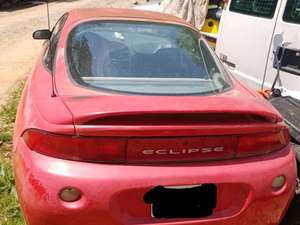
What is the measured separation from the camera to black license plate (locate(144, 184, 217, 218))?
2.49m

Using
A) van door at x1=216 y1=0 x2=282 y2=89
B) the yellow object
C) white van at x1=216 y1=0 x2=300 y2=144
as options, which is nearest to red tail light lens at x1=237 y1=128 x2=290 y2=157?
white van at x1=216 y1=0 x2=300 y2=144

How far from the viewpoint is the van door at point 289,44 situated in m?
3.92

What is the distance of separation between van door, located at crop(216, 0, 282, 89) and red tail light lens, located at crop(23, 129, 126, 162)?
2.37 m

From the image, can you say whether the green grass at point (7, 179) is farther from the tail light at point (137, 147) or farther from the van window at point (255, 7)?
the van window at point (255, 7)

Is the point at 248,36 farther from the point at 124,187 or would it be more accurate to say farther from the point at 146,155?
the point at 124,187

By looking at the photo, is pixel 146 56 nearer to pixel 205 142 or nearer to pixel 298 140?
pixel 205 142

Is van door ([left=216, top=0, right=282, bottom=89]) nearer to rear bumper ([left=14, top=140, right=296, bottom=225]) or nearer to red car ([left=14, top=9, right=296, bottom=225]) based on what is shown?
red car ([left=14, top=9, right=296, bottom=225])

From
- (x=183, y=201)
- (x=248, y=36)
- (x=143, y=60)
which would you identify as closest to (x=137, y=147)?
(x=183, y=201)

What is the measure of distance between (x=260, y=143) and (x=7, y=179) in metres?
2.33

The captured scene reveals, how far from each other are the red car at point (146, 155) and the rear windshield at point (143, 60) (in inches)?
1.0

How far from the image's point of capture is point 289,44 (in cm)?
398

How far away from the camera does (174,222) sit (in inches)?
99.1

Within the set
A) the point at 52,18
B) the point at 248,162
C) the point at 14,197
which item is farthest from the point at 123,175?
the point at 52,18

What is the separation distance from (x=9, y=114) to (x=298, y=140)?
369 centimetres
